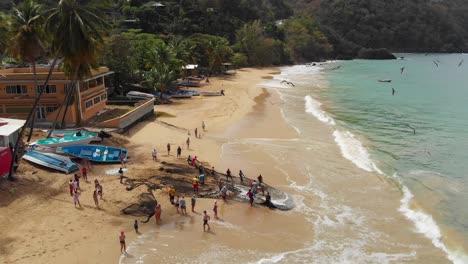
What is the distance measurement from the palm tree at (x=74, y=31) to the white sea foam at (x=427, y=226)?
2003 centimetres

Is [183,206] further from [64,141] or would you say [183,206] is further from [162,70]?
[162,70]

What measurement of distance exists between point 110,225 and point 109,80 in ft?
107

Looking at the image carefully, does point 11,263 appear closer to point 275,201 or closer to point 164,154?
point 275,201

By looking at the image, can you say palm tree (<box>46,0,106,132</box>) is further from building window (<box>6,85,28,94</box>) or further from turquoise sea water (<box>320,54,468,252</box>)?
turquoise sea water (<box>320,54,468,252</box>)

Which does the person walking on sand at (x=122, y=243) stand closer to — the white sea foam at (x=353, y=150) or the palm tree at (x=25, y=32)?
the palm tree at (x=25, y=32)

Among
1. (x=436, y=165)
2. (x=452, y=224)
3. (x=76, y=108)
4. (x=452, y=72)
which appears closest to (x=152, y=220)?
(x=452, y=224)

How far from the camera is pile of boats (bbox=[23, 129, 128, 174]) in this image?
997 inches

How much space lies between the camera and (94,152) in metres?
27.4

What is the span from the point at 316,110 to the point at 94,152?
30.4 m

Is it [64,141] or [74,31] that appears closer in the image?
[74,31]

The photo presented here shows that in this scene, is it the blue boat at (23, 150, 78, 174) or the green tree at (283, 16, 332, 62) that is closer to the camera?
the blue boat at (23, 150, 78, 174)

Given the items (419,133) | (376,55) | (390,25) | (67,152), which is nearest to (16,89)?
(67,152)

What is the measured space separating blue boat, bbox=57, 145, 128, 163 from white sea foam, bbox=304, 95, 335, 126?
77.8ft

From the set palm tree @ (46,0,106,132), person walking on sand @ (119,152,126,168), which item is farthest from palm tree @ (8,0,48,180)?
person walking on sand @ (119,152,126,168)
